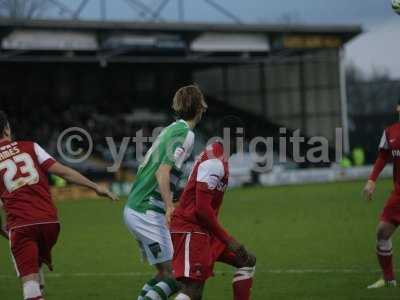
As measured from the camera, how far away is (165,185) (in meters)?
7.99

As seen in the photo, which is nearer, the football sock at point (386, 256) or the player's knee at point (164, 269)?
the player's knee at point (164, 269)

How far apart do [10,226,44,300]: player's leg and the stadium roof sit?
92.9 ft

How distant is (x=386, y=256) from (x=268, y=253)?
4212 mm

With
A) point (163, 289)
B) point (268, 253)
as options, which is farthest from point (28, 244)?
point (268, 253)

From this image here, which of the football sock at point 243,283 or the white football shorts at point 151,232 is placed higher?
the white football shorts at point 151,232

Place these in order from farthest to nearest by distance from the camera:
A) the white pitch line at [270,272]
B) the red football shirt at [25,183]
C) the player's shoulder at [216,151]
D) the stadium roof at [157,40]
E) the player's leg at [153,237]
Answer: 1. the stadium roof at [157,40]
2. the white pitch line at [270,272]
3. the player's leg at [153,237]
4. the red football shirt at [25,183]
5. the player's shoulder at [216,151]

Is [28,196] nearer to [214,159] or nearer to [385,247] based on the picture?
[214,159]

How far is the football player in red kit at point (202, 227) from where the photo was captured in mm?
7605

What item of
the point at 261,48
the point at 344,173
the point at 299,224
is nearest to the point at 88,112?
the point at 261,48

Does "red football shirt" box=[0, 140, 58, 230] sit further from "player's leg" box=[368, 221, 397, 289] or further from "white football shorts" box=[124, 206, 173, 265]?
"player's leg" box=[368, 221, 397, 289]

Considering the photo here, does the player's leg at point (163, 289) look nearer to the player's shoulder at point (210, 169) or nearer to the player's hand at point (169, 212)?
the player's hand at point (169, 212)

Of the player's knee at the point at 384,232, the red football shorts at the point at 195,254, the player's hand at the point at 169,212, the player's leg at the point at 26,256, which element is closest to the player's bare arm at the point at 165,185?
the player's hand at the point at 169,212

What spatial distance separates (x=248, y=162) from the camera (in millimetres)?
37438

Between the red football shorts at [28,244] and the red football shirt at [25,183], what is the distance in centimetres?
5
